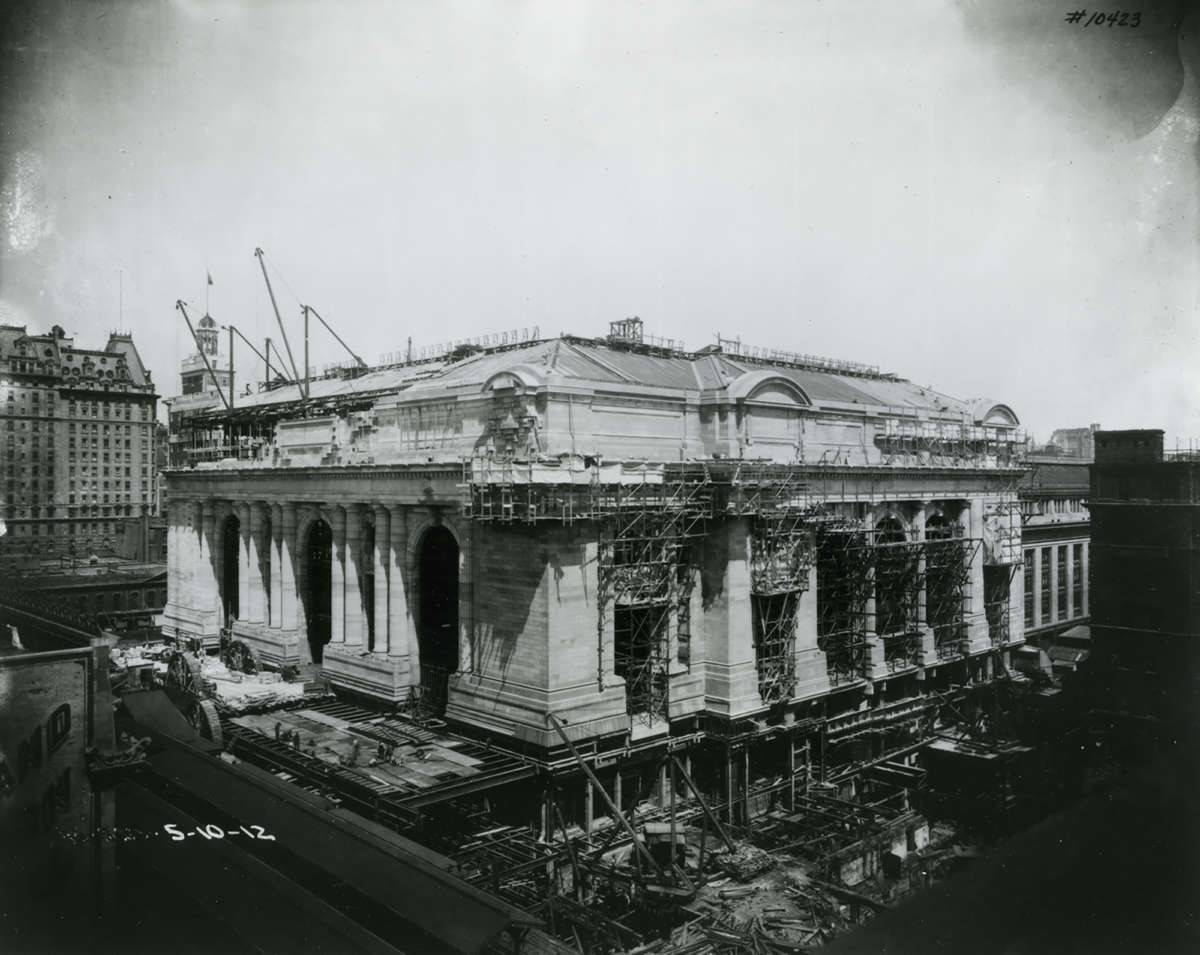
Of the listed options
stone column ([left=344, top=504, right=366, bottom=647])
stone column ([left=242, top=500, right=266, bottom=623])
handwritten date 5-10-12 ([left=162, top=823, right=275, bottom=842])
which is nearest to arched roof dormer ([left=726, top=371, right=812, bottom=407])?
stone column ([left=344, top=504, right=366, bottom=647])

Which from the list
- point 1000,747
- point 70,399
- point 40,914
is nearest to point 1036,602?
point 1000,747

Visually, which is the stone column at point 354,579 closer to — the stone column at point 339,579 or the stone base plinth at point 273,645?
the stone column at point 339,579

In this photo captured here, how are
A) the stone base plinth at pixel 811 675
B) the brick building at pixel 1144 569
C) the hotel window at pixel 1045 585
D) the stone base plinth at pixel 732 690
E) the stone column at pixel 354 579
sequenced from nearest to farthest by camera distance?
1. the stone base plinth at pixel 732 690
2. the stone base plinth at pixel 811 675
3. the stone column at pixel 354 579
4. the brick building at pixel 1144 569
5. the hotel window at pixel 1045 585

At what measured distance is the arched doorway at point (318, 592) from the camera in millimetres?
60281

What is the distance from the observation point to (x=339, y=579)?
5494cm

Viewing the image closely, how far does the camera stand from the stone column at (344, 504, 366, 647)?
5384cm

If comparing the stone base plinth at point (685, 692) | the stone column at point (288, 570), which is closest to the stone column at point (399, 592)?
the stone column at point (288, 570)

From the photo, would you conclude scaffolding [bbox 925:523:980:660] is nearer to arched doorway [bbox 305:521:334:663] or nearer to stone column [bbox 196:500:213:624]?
arched doorway [bbox 305:521:334:663]

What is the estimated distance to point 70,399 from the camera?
115125 mm

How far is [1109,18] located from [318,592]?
5163 cm

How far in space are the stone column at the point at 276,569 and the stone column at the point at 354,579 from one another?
9.07 m

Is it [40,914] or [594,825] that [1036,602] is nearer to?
[594,825]

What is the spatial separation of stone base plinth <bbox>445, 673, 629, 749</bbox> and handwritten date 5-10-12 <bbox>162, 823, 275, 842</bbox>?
12.4 m

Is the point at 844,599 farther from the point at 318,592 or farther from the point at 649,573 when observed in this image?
the point at 318,592
